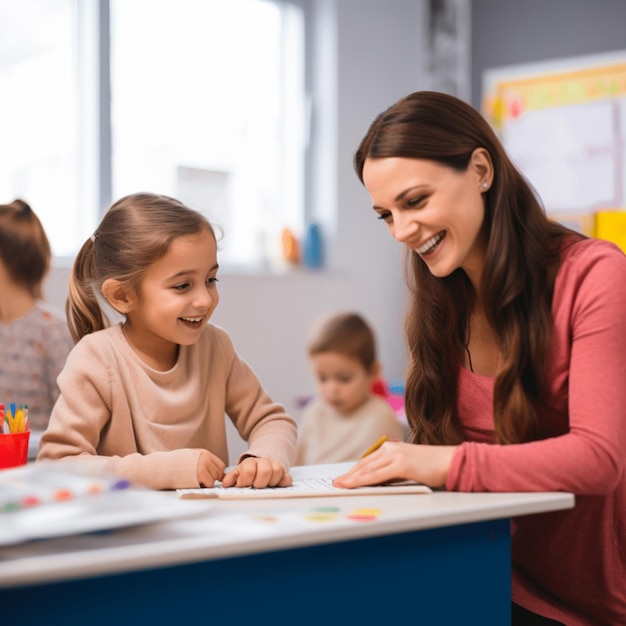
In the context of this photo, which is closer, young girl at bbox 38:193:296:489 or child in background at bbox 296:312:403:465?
young girl at bbox 38:193:296:489

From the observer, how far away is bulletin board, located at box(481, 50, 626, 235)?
3.52 meters

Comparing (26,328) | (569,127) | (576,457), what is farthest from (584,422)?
(569,127)

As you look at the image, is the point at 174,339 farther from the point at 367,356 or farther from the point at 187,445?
the point at 367,356

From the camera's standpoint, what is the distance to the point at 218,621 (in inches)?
37.2

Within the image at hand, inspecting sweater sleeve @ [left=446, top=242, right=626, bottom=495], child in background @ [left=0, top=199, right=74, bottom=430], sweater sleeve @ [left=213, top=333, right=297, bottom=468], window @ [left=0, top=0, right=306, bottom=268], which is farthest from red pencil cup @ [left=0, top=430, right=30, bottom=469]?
window @ [left=0, top=0, right=306, bottom=268]

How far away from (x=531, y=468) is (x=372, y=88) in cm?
331

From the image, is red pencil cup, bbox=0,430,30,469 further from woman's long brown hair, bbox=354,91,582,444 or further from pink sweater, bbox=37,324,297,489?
woman's long brown hair, bbox=354,91,582,444

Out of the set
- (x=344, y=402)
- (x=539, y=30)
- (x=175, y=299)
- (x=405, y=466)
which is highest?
(x=539, y=30)

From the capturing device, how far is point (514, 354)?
1275 millimetres

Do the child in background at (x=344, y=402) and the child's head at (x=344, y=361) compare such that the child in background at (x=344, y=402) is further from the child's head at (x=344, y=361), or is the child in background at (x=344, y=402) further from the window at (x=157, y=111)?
the window at (x=157, y=111)

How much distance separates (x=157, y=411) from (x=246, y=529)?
1.68ft

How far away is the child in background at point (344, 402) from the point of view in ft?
9.73

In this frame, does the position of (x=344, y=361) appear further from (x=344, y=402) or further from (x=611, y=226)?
(x=611, y=226)

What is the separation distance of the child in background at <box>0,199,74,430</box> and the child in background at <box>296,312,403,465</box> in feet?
3.47
